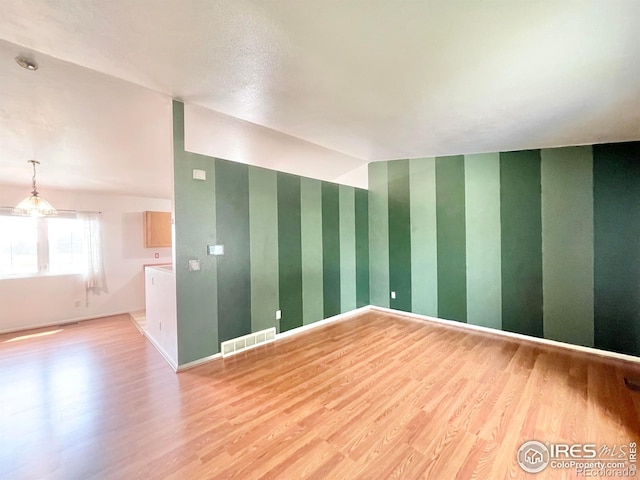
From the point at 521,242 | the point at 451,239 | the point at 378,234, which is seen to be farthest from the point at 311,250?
the point at 521,242

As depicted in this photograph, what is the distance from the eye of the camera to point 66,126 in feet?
8.61

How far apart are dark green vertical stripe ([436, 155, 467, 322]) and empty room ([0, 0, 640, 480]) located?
0.03 meters

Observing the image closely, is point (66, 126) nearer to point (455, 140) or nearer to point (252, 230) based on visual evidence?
point (252, 230)

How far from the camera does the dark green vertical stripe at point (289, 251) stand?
3.76 metres

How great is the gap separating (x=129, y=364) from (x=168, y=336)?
526 millimetres

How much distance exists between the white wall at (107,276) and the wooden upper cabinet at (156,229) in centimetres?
18

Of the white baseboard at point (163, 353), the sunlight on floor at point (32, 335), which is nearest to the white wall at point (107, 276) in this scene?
the sunlight on floor at point (32, 335)

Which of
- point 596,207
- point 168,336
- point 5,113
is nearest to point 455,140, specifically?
point 596,207

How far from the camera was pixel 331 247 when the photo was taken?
454 centimetres

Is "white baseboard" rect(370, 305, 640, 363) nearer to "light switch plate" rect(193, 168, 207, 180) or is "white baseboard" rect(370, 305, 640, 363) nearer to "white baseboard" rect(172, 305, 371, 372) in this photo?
"white baseboard" rect(172, 305, 371, 372)

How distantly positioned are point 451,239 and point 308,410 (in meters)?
3.44

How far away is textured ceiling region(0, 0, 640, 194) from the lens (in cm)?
145

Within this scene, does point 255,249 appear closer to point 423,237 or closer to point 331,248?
point 331,248

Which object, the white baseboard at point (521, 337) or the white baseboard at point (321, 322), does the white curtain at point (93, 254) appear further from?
the white baseboard at point (521, 337)
